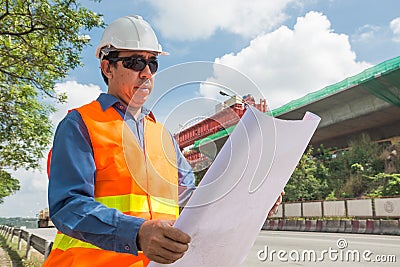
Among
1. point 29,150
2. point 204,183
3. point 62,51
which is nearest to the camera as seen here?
point 204,183

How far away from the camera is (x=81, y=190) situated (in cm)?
134

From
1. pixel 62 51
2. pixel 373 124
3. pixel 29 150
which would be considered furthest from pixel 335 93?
pixel 62 51

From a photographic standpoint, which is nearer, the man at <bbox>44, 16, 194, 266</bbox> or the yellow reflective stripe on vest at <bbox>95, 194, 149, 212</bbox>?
the man at <bbox>44, 16, 194, 266</bbox>

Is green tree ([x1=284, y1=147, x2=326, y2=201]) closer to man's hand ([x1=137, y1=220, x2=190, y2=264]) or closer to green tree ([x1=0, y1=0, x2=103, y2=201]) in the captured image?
green tree ([x1=0, y1=0, x2=103, y2=201])

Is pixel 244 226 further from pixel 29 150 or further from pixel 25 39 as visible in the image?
pixel 29 150

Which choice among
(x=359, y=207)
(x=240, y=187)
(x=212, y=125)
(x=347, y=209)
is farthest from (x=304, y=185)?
(x=240, y=187)

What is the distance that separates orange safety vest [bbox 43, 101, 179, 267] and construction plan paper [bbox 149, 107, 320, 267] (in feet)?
0.99

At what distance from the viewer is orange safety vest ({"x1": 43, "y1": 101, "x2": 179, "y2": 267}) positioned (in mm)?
1455

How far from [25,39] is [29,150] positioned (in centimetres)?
568

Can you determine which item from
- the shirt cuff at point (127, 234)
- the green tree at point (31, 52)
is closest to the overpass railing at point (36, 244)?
the green tree at point (31, 52)

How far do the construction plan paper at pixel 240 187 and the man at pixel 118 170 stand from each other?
8 centimetres

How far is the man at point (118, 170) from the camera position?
1.25 metres

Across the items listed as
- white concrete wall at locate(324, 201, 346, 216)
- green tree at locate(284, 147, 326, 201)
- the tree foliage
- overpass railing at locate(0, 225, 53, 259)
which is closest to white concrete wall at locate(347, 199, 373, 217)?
white concrete wall at locate(324, 201, 346, 216)

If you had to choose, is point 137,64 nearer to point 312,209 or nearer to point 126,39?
point 126,39
